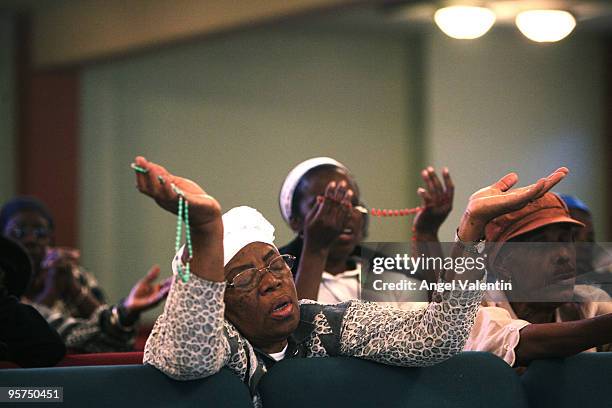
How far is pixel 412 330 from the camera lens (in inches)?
89.2

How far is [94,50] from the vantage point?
285 inches

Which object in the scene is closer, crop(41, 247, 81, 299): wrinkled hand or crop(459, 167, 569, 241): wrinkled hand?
crop(459, 167, 569, 241): wrinkled hand

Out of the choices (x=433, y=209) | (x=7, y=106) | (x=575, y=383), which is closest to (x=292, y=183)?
(x=433, y=209)

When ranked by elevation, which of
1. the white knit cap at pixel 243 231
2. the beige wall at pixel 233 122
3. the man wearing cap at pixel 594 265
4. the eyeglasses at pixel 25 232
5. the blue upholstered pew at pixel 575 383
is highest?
the beige wall at pixel 233 122

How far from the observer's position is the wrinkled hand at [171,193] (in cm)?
195

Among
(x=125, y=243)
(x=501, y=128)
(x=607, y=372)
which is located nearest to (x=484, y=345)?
(x=607, y=372)

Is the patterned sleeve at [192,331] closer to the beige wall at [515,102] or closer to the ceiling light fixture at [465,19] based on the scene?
the beige wall at [515,102]

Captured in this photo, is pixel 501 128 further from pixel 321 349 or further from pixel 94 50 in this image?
pixel 321 349

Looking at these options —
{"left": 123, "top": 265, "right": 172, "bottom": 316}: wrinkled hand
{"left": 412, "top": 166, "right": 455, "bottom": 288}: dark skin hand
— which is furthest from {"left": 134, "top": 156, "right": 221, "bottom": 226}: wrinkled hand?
{"left": 123, "top": 265, "right": 172, "bottom": 316}: wrinkled hand

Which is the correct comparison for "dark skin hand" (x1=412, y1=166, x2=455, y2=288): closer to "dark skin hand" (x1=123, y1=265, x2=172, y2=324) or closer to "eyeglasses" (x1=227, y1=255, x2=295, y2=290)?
"eyeglasses" (x1=227, y1=255, x2=295, y2=290)

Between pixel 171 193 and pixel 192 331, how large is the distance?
285 mm

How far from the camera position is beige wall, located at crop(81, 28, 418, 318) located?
7984 mm

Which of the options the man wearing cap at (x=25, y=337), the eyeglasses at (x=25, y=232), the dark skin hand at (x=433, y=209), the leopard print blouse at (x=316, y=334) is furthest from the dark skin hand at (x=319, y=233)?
the eyeglasses at (x=25, y=232)

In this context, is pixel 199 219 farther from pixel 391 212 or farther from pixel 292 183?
pixel 292 183
